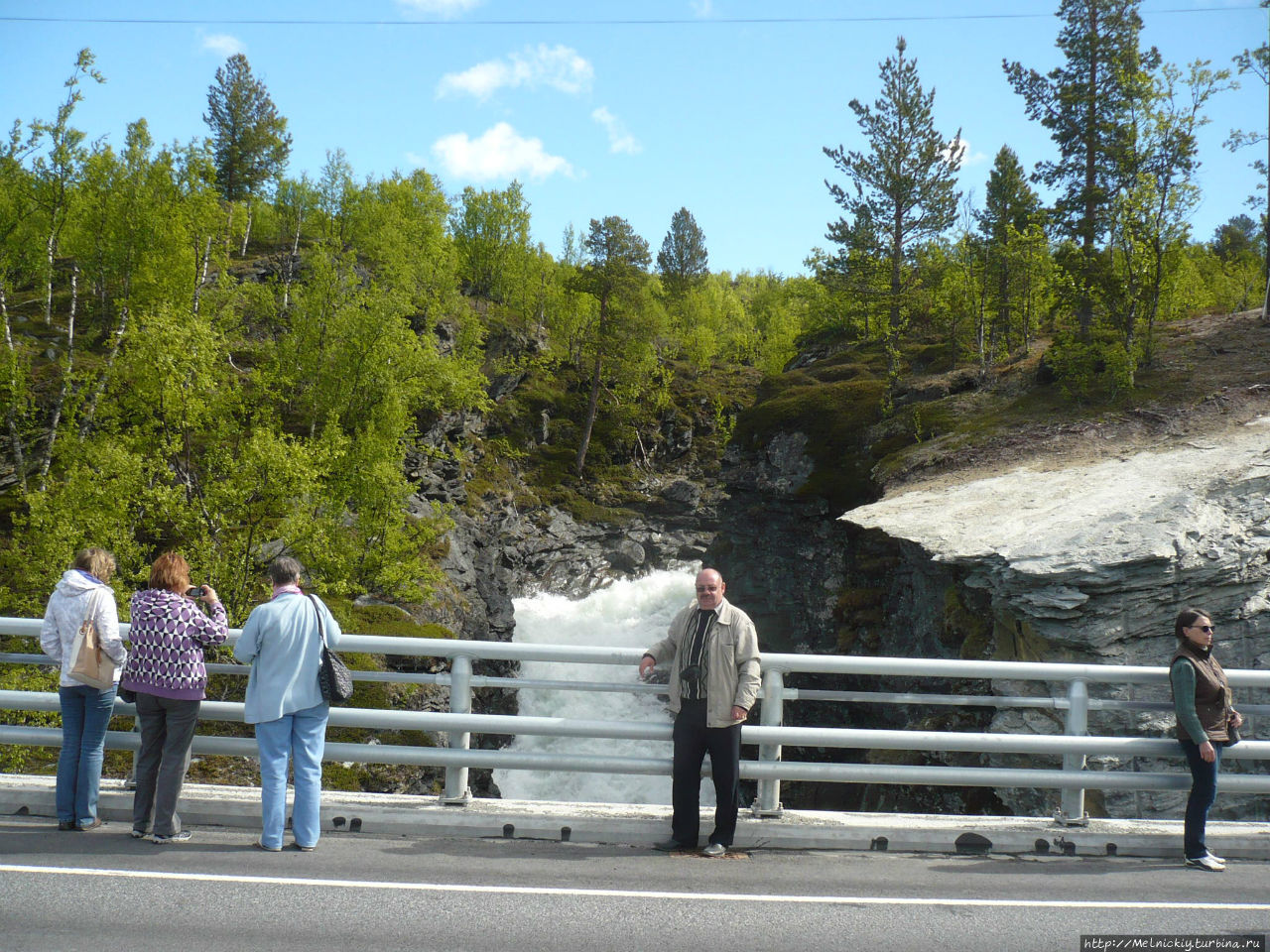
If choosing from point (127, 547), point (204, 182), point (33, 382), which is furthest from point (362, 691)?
point (204, 182)

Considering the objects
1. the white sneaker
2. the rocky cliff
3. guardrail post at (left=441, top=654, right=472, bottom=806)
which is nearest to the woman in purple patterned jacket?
guardrail post at (left=441, top=654, right=472, bottom=806)

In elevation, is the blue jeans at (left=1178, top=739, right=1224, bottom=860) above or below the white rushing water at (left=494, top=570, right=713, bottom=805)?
above

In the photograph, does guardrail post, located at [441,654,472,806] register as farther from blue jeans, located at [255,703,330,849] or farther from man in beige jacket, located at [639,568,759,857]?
man in beige jacket, located at [639,568,759,857]

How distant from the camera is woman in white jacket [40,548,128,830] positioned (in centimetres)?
655

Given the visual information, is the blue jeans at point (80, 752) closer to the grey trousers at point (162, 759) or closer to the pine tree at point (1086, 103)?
the grey trousers at point (162, 759)

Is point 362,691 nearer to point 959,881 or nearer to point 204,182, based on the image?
point 959,881

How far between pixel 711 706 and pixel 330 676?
114 inches

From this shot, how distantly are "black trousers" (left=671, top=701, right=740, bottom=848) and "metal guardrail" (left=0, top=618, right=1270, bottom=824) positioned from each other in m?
0.24

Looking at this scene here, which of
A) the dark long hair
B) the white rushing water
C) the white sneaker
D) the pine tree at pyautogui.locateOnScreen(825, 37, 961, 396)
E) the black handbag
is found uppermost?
the pine tree at pyautogui.locateOnScreen(825, 37, 961, 396)

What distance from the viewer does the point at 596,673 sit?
141 ft

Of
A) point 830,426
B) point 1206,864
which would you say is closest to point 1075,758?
point 1206,864

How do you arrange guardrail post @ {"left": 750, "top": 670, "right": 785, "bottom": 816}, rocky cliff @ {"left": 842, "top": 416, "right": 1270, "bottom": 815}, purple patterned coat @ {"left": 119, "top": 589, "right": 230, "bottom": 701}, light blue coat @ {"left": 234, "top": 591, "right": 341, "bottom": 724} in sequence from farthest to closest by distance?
rocky cliff @ {"left": 842, "top": 416, "right": 1270, "bottom": 815}
guardrail post @ {"left": 750, "top": 670, "right": 785, "bottom": 816}
purple patterned coat @ {"left": 119, "top": 589, "right": 230, "bottom": 701}
light blue coat @ {"left": 234, "top": 591, "right": 341, "bottom": 724}

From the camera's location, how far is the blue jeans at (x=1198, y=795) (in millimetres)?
6602

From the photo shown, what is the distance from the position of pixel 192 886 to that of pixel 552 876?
2.39 m
